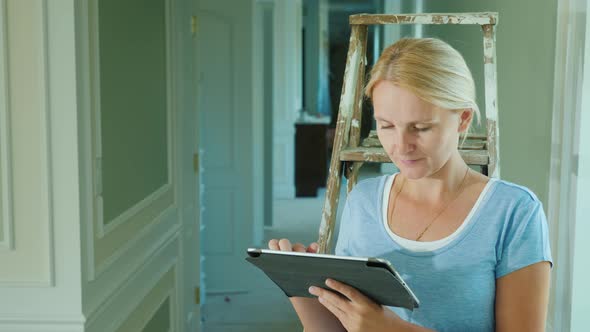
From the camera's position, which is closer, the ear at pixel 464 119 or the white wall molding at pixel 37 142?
the ear at pixel 464 119

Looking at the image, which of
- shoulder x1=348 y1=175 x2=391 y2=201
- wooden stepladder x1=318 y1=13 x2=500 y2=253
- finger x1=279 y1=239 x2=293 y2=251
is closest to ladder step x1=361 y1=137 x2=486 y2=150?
wooden stepladder x1=318 y1=13 x2=500 y2=253

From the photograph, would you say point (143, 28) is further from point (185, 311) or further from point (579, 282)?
point (579, 282)

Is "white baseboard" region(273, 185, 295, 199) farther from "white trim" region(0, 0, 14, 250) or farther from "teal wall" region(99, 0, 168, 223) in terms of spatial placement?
"white trim" region(0, 0, 14, 250)

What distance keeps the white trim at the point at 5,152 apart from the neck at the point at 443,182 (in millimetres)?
1136

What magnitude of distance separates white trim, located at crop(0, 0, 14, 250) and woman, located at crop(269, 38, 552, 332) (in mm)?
991

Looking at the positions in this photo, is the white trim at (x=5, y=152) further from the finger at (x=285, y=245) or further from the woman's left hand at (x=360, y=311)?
the woman's left hand at (x=360, y=311)

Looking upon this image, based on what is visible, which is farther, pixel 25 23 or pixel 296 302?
pixel 25 23

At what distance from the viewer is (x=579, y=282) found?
8.36 feet

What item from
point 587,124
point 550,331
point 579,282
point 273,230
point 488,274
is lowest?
point 273,230

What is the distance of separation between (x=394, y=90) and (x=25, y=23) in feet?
3.57

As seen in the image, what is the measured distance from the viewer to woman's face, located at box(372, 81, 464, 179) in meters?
1.57

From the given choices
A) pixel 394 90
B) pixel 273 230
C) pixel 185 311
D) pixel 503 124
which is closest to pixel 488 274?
pixel 394 90

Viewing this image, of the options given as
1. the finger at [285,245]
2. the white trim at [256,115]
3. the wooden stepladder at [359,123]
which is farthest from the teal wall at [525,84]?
the white trim at [256,115]

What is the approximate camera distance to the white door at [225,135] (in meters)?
5.43
